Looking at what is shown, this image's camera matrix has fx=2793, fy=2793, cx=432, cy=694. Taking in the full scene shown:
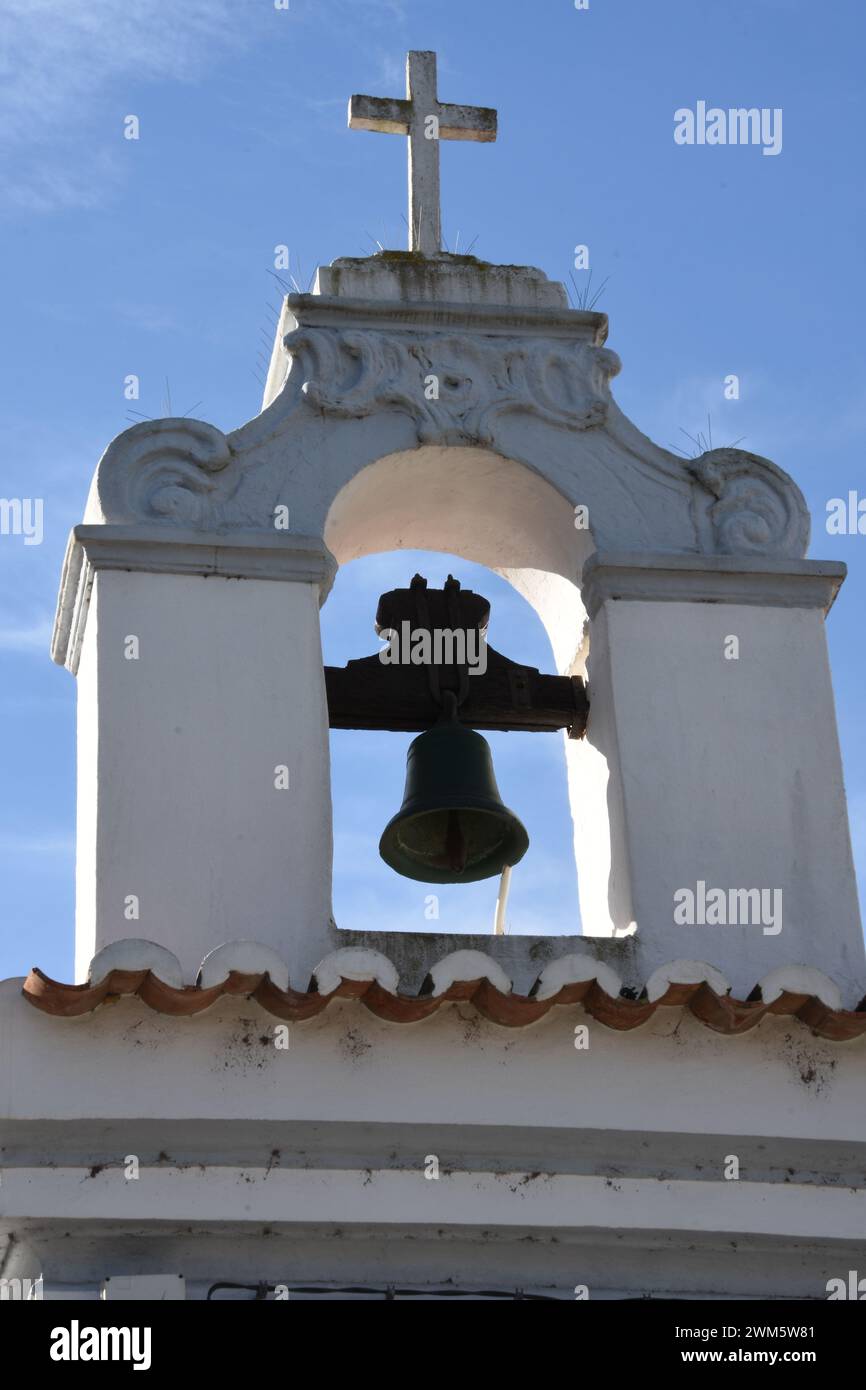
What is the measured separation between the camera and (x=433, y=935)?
24.6 feet

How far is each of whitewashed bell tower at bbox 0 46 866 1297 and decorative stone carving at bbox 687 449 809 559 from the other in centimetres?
1

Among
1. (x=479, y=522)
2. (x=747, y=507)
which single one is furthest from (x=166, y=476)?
(x=747, y=507)

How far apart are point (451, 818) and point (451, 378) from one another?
53.2 inches

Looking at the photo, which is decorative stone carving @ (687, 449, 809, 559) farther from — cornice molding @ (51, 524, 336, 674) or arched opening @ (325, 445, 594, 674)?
cornice molding @ (51, 524, 336, 674)

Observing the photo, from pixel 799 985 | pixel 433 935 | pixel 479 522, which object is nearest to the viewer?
pixel 799 985

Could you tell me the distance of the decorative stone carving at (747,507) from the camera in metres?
8.41

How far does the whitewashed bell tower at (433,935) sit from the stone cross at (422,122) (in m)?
0.02

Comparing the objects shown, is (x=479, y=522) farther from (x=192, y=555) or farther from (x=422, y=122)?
(x=422, y=122)

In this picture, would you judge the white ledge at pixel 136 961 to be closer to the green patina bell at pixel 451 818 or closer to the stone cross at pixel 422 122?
the green patina bell at pixel 451 818

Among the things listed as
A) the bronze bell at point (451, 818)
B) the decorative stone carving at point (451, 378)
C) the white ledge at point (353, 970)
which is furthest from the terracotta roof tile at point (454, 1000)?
the decorative stone carving at point (451, 378)

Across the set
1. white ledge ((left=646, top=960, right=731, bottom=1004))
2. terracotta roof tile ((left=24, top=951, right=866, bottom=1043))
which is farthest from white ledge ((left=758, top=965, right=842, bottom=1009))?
white ledge ((left=646, top=960, right=731, bottom=1004))

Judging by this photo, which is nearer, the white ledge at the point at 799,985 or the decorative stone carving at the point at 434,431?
the white ledge at the point at 799,985

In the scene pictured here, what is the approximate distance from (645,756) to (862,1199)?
4.97 feet
